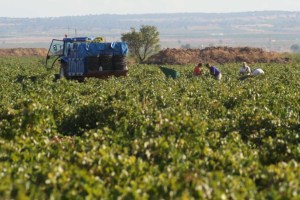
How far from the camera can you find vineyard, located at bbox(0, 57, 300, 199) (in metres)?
7.01

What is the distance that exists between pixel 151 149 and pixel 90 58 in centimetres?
1755

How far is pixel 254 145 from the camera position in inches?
427

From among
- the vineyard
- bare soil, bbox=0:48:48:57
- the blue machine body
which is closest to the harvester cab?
the blue machine body

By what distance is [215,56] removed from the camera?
62.1m

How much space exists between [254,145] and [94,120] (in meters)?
5.15

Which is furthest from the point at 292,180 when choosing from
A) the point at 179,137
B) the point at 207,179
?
the point at 179,137

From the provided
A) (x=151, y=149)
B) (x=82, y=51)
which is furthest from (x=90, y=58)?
(x=151, y=149)

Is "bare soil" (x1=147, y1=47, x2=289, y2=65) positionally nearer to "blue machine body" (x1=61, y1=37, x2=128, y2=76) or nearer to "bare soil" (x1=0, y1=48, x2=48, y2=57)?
"blue machine body" (x1=61, y1=37, x2=128, y2=76)

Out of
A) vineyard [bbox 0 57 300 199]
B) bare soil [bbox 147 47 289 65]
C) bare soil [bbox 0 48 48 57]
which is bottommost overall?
bare soil [bbox 0 48 48 57]

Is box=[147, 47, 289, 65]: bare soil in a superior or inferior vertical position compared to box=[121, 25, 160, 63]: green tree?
inferior

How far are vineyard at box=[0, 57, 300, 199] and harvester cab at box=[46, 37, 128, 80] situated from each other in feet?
29.9

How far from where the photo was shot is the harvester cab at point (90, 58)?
1032 inches

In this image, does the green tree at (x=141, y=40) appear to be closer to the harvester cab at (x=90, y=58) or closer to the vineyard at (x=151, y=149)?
the harvester cab at (x=90, y=58)

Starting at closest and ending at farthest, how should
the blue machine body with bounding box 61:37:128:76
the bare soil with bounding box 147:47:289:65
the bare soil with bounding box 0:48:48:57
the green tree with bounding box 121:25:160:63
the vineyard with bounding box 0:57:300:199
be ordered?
the vineyard with bounding box 0:57:300:199 → the blue machine body with bounding box 61:37:128:76 → the bare soil with bounding box 147:47:289:65 → the green tree with bounding box 121:25:160:63 → the bare soil with bounding box 0:48:48:57
